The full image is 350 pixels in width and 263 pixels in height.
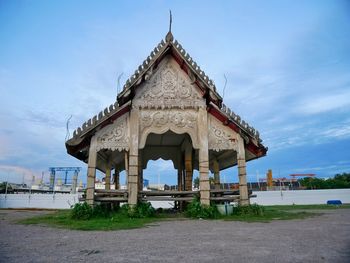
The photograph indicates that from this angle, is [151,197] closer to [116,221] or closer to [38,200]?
[116,221]

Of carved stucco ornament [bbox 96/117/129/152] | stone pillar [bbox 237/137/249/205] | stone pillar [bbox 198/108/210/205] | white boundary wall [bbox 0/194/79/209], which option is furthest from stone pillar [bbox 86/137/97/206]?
white boundary wall [bbox 0/194/79/209]

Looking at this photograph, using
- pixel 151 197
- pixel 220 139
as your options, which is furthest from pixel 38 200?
pixel 220 139

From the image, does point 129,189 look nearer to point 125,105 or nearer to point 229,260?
point 125,105

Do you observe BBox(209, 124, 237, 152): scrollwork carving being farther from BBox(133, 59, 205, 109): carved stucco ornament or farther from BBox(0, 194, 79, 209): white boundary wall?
BBox(0, 194, 79, 209): white boundary wall

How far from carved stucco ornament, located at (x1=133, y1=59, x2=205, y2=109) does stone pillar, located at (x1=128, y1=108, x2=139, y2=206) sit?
686 millimetres

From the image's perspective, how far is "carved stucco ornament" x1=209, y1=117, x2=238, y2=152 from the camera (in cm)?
1320

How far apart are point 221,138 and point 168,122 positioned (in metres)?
2.74

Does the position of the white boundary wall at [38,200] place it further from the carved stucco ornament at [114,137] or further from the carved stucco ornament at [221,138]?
the carved stucco ornament at [221,138]

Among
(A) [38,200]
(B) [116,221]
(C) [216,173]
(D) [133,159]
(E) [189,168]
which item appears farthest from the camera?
(A) [38,200]

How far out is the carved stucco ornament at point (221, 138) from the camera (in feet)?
43.3

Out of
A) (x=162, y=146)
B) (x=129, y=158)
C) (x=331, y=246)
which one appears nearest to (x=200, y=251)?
(x=331, y=246)

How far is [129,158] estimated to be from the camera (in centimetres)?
1226

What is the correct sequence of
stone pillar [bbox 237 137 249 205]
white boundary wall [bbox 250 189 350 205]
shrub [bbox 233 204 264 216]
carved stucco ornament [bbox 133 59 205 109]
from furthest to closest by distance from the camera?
white boundary wall [bbox 250 189 350 205], carved stucco ornament [bbox 133 59 205 109], stone pillar [bbox 237 137 249 205], shrub [bbox 233 204 264 216]

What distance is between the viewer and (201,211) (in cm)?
1163
